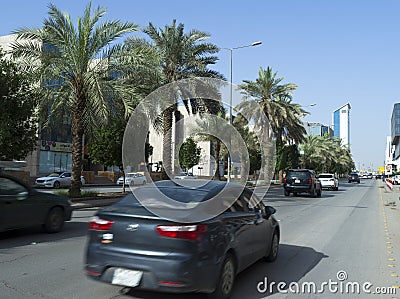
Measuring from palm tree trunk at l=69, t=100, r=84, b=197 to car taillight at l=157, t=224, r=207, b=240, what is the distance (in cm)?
1526

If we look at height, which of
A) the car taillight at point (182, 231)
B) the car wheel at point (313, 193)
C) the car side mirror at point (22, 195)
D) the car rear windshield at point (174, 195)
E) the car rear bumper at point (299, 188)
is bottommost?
the car wheel at point (313, 193)

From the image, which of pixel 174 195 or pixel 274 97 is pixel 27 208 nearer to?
pixel 174 195

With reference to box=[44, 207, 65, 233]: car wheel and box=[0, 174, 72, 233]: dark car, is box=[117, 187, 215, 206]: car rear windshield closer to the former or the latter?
box=[0, 174, 72, 233]: dark car

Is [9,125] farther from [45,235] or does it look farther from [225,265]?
[225,265]

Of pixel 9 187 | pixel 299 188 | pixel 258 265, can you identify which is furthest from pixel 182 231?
pixel 299 188

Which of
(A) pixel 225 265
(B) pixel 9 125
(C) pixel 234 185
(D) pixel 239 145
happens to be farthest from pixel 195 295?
(B) pixel 9 125

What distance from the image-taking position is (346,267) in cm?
744

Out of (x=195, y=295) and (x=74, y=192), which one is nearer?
(x=195, y=295)

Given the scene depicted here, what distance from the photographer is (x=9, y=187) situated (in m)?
9.41

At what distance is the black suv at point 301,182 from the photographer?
89.5ft

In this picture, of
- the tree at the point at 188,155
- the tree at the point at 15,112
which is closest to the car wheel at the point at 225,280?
the tree at the point at 15,112

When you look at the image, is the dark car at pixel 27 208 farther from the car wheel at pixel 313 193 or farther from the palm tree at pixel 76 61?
the car wheel at pixel 313 193

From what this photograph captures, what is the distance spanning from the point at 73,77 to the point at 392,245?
15142 millimetres

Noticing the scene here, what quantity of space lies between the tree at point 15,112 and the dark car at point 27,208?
6.32 m
